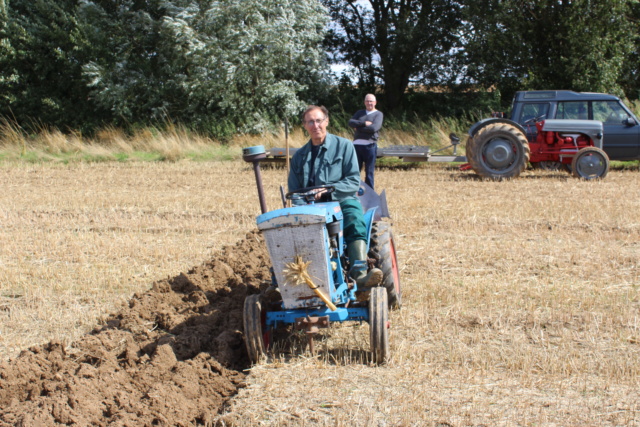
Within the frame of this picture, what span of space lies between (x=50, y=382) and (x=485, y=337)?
2.89 metres

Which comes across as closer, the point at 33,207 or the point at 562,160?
the point at 33,207

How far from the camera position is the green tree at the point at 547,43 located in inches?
764

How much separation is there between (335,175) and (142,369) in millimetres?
1853

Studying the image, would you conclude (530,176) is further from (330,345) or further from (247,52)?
(247,52)

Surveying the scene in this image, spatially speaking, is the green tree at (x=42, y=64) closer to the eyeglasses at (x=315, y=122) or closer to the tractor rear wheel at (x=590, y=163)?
the tractor rear wheel at (x=590, y=163)

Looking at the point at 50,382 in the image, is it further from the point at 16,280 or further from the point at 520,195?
the point at 520,195

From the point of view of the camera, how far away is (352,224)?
4773 mm

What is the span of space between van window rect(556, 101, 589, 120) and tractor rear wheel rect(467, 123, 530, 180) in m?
1.31

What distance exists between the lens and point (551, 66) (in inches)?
794

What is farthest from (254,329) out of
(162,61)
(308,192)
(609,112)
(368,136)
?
(162,61)

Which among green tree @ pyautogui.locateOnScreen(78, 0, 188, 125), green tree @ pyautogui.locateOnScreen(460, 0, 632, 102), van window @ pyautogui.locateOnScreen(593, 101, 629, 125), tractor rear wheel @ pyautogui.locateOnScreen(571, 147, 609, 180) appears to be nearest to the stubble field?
tractor rear wheel @ pyautogui.locateOnScreen(571, 147, 609, 180)

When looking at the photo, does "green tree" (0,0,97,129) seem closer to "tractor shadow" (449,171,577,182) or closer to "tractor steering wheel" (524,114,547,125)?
"tractor shadow" (449,171,577,182)

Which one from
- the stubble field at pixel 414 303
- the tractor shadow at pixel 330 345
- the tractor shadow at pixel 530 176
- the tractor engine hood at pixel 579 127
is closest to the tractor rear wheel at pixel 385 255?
the stubble field at pixel 414 303

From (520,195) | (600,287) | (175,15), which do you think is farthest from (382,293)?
(175,15)
